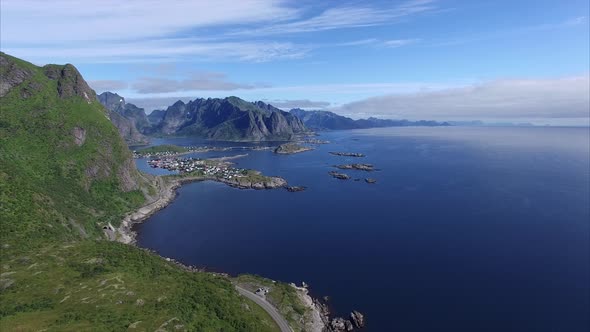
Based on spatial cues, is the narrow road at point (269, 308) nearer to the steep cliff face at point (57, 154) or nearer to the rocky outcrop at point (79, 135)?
the steep cliff face at point (57, 154)

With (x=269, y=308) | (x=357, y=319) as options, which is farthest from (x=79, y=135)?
(x=357, y=319)

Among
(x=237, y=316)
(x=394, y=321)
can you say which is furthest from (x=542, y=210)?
(x=237, y=316)

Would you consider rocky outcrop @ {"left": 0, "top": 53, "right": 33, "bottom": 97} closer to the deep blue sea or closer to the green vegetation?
the deep blue sea

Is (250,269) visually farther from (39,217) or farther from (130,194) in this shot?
(130,194)

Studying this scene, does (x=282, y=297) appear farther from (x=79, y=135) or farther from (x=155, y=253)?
(x=79, y=135)

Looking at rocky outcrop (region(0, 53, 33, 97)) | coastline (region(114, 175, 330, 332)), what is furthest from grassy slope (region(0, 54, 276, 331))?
rocky outcrop (region(0, 53, 33, 97))

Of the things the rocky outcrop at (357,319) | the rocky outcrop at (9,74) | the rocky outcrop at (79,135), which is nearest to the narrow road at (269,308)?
the rocky outcrop at (357,319)
